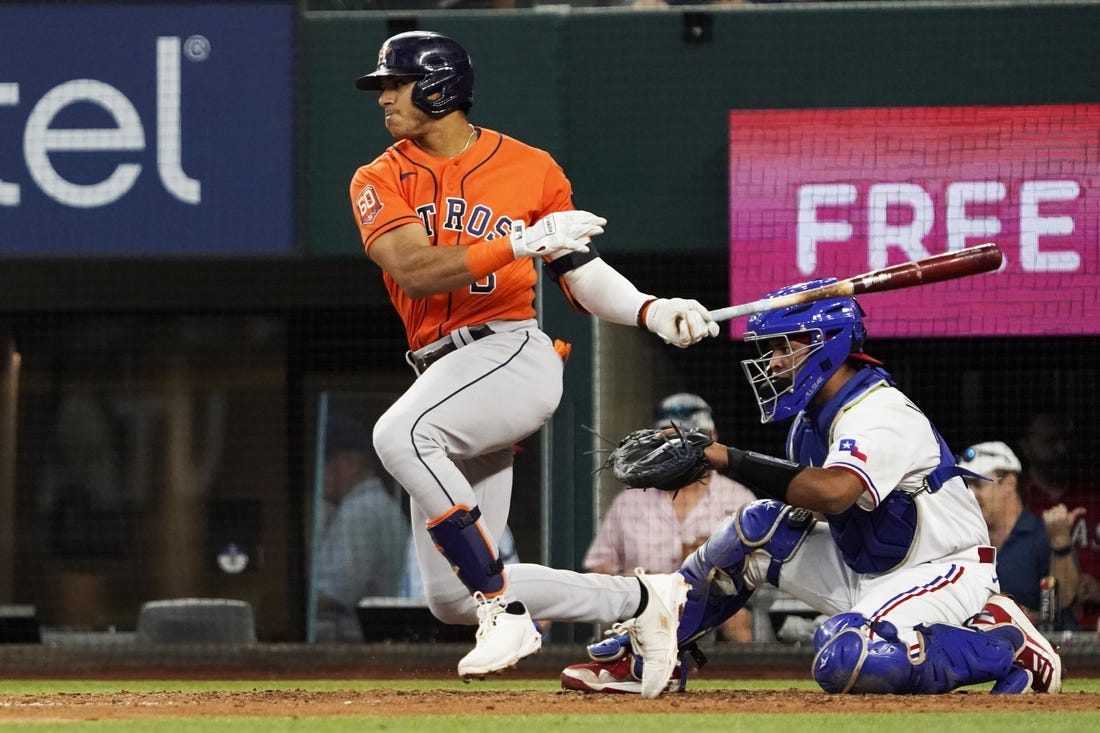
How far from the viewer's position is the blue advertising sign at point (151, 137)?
8844mm

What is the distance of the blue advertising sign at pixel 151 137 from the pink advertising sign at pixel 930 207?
2.28m

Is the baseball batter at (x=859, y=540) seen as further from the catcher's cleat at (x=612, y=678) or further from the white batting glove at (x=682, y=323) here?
the white batting glove at (x=682, y=323)

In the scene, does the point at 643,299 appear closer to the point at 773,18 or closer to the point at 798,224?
the point at 798,224

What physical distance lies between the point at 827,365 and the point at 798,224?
139 inches

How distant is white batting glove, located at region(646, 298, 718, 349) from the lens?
4727 millimetres

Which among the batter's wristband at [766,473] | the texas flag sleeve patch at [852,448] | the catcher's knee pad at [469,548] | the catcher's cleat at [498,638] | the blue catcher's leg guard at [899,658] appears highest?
the texas flag sleeve patch at [852,448]

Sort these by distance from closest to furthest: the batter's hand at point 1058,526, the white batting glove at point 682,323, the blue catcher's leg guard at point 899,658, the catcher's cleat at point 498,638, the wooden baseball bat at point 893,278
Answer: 1. the catcher's cleat at point 498,638
2. the white batting glove at point 682,323
3. the blue catcher's leg guard at point 899,658
4. the wooden baseball bat at point 893,278
5. the batter's hand at point 1058,526

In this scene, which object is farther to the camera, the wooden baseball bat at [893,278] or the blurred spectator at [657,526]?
the blurred spectator at [657,526]

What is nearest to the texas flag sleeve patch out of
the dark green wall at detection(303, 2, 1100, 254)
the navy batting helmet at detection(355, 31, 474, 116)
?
the navy batting helmet at detection(355, 31, 474, 116)

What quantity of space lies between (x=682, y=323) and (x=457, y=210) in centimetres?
66

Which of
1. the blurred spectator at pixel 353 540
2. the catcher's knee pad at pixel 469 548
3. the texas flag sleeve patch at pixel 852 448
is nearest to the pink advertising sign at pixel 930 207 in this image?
the blurred spectator at pixel 353 540

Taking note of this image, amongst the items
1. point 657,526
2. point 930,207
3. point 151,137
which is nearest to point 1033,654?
point 657,526

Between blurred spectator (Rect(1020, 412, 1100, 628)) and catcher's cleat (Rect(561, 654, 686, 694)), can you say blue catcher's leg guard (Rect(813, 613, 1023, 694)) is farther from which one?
blurred spectator (Rect(1020, 412, 1100, 628))

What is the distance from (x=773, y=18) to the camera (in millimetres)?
9047
